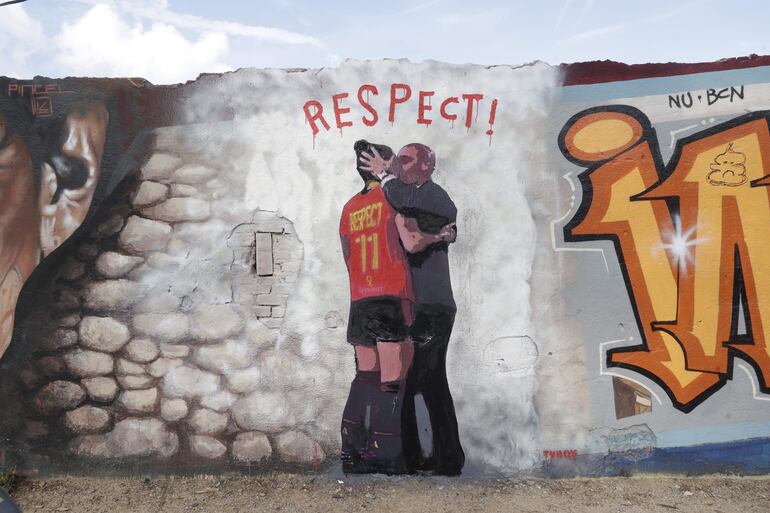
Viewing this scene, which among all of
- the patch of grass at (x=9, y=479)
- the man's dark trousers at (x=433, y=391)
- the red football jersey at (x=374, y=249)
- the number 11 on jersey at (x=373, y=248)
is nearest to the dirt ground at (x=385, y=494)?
the patch of grass at (x=9, y=479)

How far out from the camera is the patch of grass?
391 cm

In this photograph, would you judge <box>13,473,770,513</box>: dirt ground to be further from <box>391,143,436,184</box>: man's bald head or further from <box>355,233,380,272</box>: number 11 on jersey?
<box>391,143,436,184</box>: man's bald head

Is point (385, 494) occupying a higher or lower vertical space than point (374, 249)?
lower

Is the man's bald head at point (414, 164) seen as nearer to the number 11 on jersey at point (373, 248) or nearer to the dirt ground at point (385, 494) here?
the number 11 on jersey at point (373, 248)

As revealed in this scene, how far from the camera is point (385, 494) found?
3.86 m

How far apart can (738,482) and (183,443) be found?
3817 mm

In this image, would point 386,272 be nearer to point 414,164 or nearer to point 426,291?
point 426,291

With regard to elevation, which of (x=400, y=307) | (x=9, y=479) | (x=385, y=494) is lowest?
(x=385, y=494)

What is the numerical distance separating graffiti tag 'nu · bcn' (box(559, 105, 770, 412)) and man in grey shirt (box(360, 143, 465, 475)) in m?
1.00

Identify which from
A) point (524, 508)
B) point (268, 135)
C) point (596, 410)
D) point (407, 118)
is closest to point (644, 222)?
point (596, 410)

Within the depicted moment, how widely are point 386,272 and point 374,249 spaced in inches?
6.9

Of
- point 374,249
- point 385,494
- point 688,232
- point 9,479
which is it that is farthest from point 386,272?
point 9,479

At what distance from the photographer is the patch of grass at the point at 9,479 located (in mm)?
3910

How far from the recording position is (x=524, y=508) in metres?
3.70
